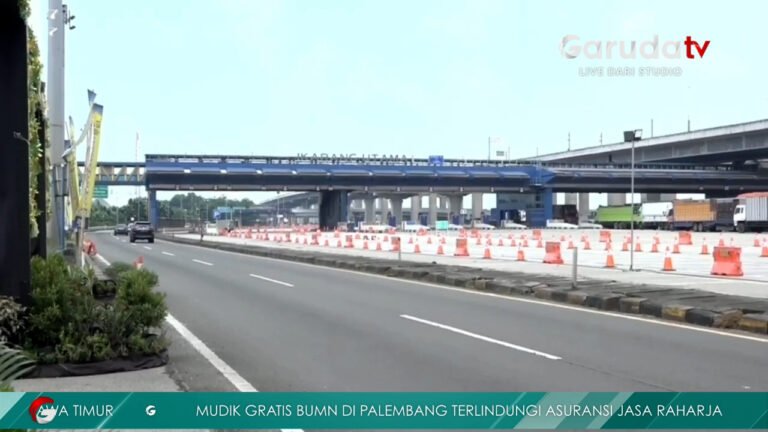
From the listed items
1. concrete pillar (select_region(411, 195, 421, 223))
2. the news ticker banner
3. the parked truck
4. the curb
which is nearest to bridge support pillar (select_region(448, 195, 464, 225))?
concrete pillar (select_region(411, 195, 421, 223))

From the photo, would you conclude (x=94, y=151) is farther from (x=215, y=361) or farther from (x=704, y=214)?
(x=704, y=214)

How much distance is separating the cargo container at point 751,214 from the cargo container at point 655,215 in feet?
52.3

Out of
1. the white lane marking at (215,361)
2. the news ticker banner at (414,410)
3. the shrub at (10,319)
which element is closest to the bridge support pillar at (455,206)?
the white lane marking at (215,361)

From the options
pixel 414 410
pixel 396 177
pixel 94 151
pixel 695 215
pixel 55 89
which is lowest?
pixel 414 410

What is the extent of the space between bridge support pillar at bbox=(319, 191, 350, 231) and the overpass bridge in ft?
0.44

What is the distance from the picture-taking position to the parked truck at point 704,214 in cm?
6775

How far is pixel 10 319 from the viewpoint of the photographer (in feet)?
24.9

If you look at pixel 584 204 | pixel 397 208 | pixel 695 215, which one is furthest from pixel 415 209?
pixel 695 215

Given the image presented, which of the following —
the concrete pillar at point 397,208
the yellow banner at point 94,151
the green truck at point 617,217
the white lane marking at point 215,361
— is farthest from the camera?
the concrete pillar at point 397,208

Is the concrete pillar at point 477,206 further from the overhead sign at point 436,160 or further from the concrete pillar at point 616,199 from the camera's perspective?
the overhead sign at point 436,160

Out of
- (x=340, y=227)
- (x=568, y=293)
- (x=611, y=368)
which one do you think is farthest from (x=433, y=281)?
(x=340, y=227)

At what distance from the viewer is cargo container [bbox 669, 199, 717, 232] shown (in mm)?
69750

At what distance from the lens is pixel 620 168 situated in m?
97.5

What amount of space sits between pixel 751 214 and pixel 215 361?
212ft
